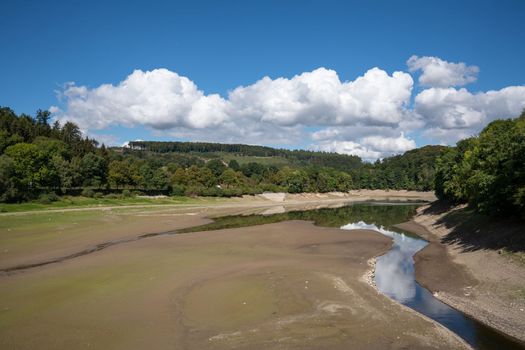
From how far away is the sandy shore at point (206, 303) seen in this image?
15.5 metres

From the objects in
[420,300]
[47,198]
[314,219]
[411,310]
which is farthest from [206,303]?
[47,198]

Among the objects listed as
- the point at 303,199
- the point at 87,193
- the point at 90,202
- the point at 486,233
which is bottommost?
the point at 303,199

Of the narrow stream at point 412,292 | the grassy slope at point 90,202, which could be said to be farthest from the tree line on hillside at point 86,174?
the narrow stream at point 412,292

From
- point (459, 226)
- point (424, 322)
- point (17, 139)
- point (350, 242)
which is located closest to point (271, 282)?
point (424, 322)

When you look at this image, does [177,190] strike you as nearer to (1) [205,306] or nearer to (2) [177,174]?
(2) [177,174]

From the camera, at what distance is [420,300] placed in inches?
858

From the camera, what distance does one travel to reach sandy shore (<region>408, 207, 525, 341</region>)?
18.1 metres

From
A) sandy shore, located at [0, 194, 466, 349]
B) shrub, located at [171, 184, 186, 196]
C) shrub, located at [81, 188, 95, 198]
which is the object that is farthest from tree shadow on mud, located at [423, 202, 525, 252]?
shrub, located at [171, 184, 186, 196]

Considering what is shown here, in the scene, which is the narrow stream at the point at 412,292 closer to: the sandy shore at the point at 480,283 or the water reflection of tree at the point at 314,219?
the sandy shore at the point at 480,283

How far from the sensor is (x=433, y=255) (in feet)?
111

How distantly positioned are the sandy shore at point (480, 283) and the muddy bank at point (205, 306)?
12.1 feet

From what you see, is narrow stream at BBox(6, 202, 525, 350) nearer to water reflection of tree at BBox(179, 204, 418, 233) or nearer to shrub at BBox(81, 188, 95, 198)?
water reflection of tree at BBox(179, 204, 418, 233)

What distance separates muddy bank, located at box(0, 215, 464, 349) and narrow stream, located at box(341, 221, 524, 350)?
4.36 ft

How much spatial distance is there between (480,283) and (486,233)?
46.9ft
